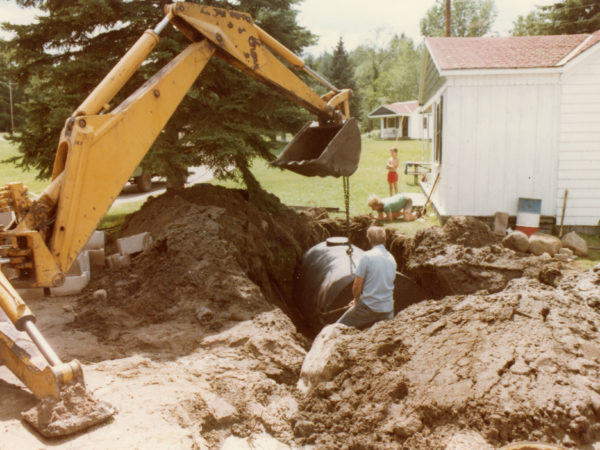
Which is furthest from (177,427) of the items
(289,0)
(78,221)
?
(289,0)

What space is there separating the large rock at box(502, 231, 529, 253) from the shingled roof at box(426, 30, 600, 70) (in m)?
3.82

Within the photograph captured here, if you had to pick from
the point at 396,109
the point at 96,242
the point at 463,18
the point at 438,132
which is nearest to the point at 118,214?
the point at 96,242

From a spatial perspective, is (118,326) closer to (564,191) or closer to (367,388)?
(367,388)

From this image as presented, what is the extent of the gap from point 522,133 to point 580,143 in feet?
4.06

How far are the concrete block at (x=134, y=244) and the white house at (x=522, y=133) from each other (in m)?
6.84

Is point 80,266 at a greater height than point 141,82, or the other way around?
point 141,82

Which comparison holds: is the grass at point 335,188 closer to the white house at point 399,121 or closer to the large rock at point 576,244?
the large rock at point 576,244

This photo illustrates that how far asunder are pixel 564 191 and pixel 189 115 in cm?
829

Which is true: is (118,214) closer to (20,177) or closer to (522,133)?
(522,133)

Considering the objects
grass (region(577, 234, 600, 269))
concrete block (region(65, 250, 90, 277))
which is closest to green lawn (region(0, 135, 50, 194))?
concrete block (region(65, 250, 90, 277))

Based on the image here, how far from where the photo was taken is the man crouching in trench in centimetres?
643

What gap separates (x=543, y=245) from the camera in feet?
33.1

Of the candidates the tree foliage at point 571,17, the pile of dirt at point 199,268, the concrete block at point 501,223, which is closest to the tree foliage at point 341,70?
the tree foliage at point 571,17

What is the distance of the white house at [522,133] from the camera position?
11461 mm
